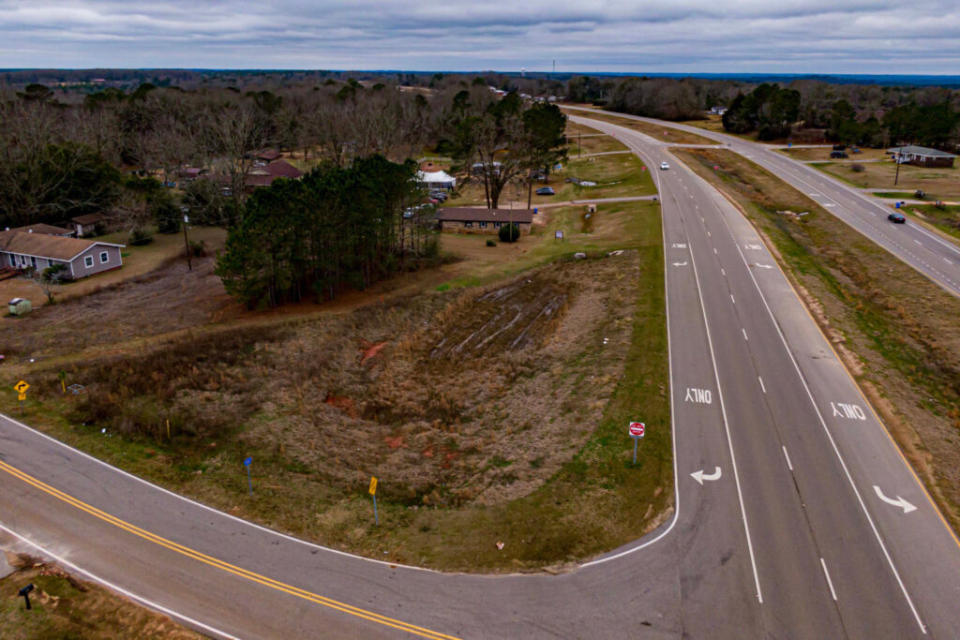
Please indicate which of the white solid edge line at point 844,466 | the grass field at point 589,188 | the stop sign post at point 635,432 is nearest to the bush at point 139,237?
the grass field at point 589,188

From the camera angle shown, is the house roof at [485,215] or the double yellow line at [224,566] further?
the house roof at [485,215]

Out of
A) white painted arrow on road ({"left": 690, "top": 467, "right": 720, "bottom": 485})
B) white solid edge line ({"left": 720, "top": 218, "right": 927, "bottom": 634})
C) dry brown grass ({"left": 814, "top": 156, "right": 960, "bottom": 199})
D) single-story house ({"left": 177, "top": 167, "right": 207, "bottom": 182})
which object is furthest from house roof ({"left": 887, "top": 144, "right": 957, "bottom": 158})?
single-story house ({"left": 177, "top": 167, "right": 207, "bottom": 182})

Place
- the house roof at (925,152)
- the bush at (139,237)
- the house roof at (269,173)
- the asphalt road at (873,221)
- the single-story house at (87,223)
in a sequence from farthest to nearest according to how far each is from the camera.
A: the house roof at (925,152)
the house roof at (269,173)
the single-story house at (87,223)
the bush at (139,237)
the asphalt road at (873,221)

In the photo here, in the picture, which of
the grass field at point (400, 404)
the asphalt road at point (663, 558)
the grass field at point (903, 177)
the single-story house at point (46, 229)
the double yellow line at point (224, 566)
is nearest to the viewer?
the double yellow line at point (224, 566)

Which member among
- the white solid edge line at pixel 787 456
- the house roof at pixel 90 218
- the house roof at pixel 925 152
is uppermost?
the house roof at pixel 925 152

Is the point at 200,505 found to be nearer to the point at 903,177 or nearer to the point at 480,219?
the point at 480,219

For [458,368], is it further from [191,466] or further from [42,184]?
[42,184]

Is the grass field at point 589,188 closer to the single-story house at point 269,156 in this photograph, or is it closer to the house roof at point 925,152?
the house roof at point 925,152
